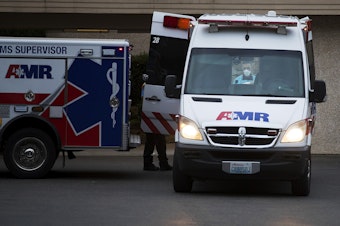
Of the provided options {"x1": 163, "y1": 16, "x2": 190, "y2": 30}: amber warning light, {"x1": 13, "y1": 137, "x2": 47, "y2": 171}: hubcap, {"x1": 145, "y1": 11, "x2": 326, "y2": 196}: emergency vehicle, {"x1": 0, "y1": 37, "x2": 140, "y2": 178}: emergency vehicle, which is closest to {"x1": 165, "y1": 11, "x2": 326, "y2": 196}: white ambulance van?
{"x1": 145, "y1": 11, "x2": 326, "y2": 196}: emergency vehicle

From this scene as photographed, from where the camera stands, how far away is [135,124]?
23.8m

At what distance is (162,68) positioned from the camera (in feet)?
55.5

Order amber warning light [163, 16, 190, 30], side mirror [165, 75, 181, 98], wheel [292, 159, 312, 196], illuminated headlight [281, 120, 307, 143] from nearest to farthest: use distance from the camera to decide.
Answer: illuminated headlight [281, 120, 307, 143] → wheel [292, 159, 312, 196] → side mirror [165, 75, 181, 98] → amber warning light [163, 16, 190, 30]

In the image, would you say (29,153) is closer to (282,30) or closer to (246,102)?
(246,102)

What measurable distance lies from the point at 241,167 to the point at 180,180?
1.00 metres

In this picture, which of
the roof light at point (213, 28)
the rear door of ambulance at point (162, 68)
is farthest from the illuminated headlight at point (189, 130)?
the rear door of ambulance at point (162, 68)

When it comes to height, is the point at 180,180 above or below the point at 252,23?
below

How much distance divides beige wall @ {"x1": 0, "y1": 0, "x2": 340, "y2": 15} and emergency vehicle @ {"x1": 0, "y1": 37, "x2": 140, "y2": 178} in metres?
5.79

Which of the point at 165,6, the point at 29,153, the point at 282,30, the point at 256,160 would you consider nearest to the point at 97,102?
Answer: the point at 29,153

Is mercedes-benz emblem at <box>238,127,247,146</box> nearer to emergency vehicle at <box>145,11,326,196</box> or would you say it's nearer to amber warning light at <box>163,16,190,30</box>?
emergency vehicle at <box>145,11,326,196</box>

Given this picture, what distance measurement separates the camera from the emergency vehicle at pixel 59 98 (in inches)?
625

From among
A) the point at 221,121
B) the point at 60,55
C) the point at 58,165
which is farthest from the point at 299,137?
the point at 58,165

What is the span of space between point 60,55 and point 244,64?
3.15m

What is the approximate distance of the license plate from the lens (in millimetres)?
13523
